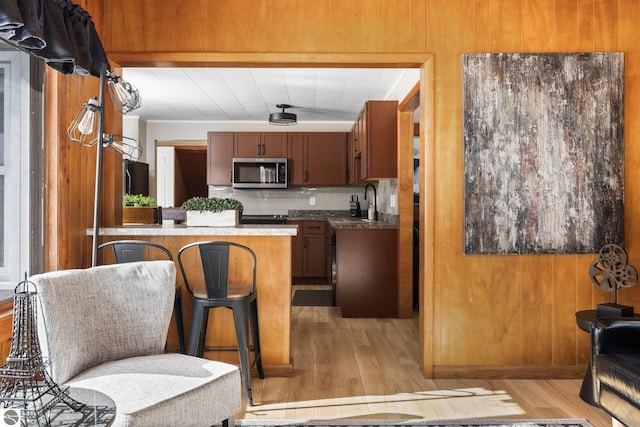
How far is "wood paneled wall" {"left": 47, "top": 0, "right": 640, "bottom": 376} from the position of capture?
327cm

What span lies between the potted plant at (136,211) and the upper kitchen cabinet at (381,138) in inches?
93.6

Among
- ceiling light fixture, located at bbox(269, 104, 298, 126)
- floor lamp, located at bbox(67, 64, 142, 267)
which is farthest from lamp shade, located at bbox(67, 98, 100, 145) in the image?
ceiling light fixture, located at bbox(269, 104, 298, 126)

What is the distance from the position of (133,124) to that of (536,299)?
241 inches

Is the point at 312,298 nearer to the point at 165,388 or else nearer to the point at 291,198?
the point at 291,198

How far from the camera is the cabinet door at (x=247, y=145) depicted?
7.48 m

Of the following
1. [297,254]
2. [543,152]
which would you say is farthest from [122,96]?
[297,254]

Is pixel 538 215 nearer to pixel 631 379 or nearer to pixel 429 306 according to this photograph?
pixel 429 306

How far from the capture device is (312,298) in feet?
19.5

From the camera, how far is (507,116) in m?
3.25

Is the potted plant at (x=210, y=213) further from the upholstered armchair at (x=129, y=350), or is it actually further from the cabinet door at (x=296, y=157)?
the cabinet door at (x=296, y=157)

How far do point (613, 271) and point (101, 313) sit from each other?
8.85 feet

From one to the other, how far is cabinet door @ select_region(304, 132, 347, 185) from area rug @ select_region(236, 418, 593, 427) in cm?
510

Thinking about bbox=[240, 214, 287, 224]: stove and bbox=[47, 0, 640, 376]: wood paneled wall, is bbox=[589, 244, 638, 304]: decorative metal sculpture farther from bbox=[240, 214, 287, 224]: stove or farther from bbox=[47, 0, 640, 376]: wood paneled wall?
bbox=[240, 214, 287, 224]: stove

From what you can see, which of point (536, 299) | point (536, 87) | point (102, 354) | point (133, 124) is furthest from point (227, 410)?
point (133, 124)
